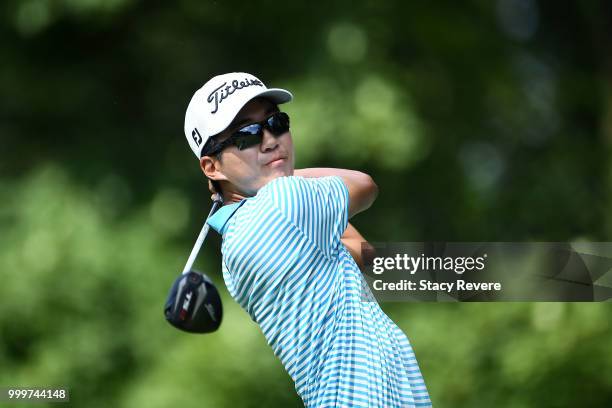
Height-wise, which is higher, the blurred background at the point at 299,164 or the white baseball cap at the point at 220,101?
the blurred background at the point at 299,164

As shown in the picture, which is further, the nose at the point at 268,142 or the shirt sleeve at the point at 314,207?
the nose at the point at 268,142

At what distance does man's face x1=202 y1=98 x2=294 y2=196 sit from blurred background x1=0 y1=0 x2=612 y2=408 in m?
2.61

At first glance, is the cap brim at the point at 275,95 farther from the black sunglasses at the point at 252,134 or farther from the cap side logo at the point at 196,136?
the cap side logo at the point at 196,136

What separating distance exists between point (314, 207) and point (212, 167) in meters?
0.28

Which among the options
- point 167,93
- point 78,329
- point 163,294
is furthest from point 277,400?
point 167,93

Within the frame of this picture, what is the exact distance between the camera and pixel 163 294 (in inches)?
189

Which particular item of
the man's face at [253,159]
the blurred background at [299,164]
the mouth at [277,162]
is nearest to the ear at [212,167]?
the man's face at [253,159]

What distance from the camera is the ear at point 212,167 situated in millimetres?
1965

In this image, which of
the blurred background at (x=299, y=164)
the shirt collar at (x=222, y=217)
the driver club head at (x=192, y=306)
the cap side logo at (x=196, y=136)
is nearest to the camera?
the driver club head at (x=192, y=306)

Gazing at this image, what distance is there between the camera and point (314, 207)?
1804 mm

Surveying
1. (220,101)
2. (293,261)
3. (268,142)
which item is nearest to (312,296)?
(293,261)

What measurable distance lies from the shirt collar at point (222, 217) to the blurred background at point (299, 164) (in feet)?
8.69

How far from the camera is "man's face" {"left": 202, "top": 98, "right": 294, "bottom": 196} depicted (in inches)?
75.9

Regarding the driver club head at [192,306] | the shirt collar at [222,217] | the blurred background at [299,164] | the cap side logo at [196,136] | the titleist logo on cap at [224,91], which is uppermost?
the blurred background at [299,164]
